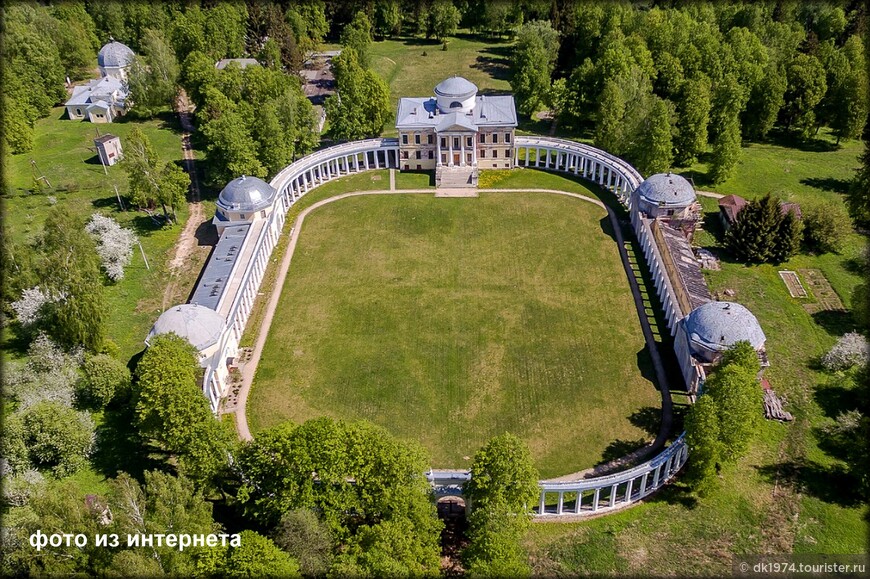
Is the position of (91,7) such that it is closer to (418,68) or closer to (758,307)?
(418,68)

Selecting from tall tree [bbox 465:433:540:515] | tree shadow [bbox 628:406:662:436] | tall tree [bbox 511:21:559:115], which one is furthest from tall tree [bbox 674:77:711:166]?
tall tree [bbox 465:433:540:515]

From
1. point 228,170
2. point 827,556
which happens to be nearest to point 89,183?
point 228,170

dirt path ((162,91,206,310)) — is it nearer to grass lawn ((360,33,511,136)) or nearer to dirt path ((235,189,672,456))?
dirt path ((235,189,672,456))

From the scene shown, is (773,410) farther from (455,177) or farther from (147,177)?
(147,177)

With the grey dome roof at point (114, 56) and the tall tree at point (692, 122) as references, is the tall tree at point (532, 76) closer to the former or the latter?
the tall tree at point (692, 122)

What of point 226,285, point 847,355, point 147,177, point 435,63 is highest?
point 435,63

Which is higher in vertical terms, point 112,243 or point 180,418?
point 112,243

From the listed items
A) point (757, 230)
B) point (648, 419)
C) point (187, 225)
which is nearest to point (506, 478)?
point (648, 419)
